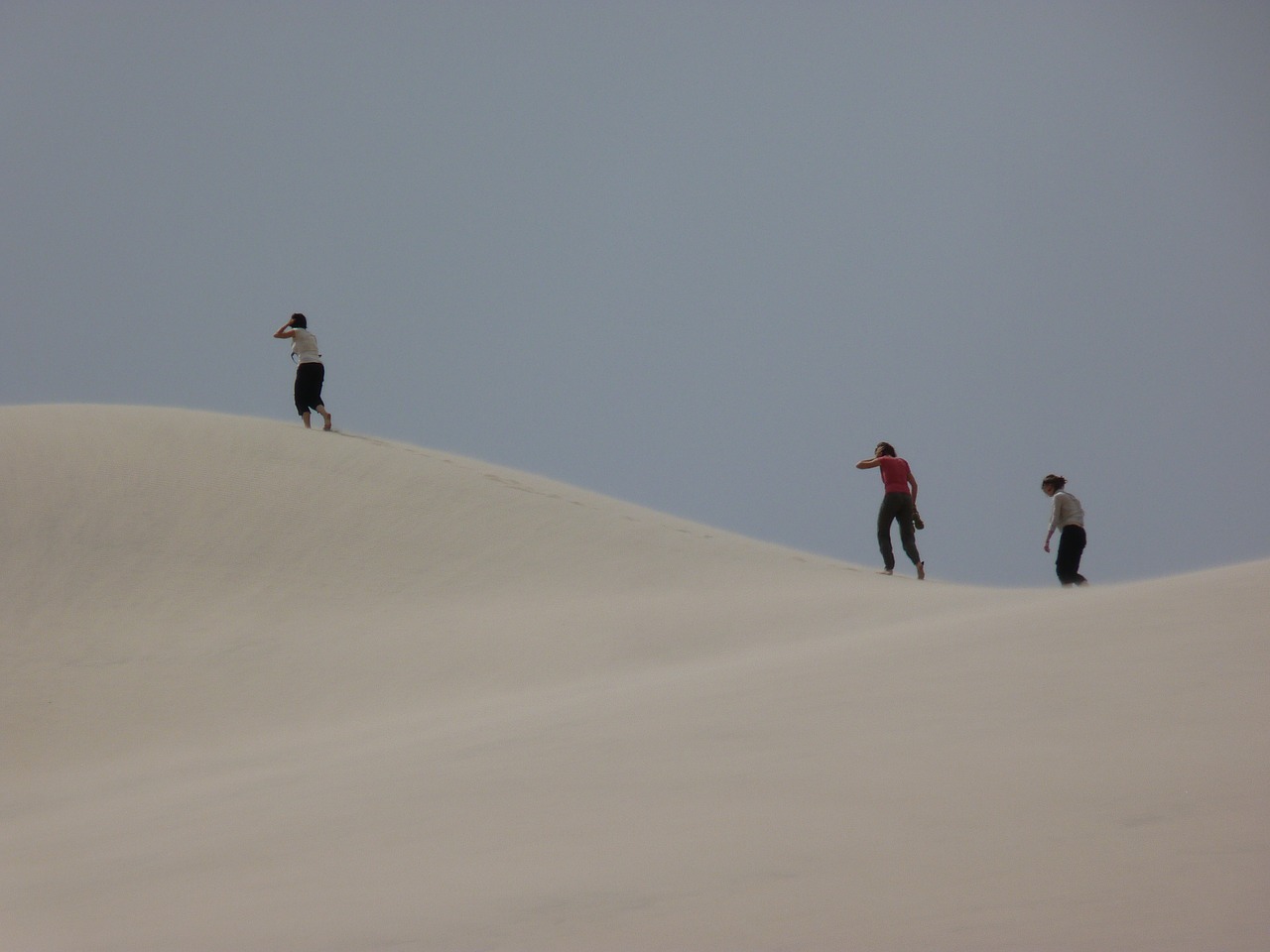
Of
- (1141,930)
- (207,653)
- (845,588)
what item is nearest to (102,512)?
(207,653)

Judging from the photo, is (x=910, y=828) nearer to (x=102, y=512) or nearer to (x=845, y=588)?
(x=845, y=588)

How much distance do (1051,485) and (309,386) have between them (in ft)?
25.2

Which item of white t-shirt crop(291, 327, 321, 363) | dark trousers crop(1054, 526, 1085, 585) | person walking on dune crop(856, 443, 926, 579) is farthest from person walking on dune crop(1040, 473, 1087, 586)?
white t-shirt crop(291, 327, 321, 363)

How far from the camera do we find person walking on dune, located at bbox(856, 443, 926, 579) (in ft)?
30.1

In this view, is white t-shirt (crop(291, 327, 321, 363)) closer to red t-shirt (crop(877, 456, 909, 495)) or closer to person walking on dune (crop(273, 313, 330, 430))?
person walking on dune (crop(273, 313, 330, 430))

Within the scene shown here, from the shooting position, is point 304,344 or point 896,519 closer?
point 896,519

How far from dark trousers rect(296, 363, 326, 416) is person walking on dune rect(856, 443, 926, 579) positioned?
5927mm

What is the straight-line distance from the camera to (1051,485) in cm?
843

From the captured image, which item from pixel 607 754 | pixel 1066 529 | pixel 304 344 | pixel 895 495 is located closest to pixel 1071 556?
pixel 1066 529

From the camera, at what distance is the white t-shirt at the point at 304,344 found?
38.0 feet

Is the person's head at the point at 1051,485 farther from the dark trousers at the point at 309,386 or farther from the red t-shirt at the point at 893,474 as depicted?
the dark trousers at the point at 309,386

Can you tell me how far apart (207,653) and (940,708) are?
560cm

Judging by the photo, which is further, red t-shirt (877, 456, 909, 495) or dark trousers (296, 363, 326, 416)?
dark trousers (296, 363, 326, 416)

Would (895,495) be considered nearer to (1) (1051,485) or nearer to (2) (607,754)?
(1) (1051,485)
